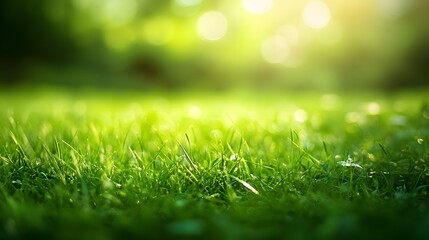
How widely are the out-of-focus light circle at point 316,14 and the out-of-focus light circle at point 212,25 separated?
2.60 meters

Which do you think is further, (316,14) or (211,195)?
(316,14)

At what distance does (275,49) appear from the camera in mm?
14875

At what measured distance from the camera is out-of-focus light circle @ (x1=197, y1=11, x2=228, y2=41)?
48.1 feet

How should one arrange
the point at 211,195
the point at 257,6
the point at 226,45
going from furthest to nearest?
1. the point at 257,6
2. the point at 226,45
3. the point at 211,195

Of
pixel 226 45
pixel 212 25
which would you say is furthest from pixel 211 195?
pixel 212 25

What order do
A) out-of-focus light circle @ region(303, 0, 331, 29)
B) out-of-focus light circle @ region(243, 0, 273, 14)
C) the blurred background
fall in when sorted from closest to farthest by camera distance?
1. the blurred background
2. out-of-focus light circle @ region(243, 0, 273, 14)
3. out-of-focus light circle @ region(303, 0, 331, 29)

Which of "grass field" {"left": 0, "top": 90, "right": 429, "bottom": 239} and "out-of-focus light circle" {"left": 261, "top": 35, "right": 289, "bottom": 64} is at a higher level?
"grass field" {"left": 0, "top": 90, "right": 429, "bottom": 239}

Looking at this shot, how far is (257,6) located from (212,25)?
153 cm

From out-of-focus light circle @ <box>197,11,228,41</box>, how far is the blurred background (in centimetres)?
3

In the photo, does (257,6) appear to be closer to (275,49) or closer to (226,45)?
(275,49)

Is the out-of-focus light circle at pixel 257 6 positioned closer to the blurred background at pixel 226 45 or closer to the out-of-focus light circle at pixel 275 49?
the blurred background at pixel 226 45

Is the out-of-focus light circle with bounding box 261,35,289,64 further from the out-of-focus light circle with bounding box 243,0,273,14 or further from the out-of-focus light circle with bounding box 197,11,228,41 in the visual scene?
the out-of-focus light circle with bounding box 197,11,228,41

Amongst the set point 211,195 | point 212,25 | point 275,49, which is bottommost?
point 275,49

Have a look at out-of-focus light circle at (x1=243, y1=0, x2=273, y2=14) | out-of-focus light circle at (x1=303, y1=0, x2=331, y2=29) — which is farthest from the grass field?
out-of-focus light circle at (x1=303, y1=0, x2=331, y2=29)
